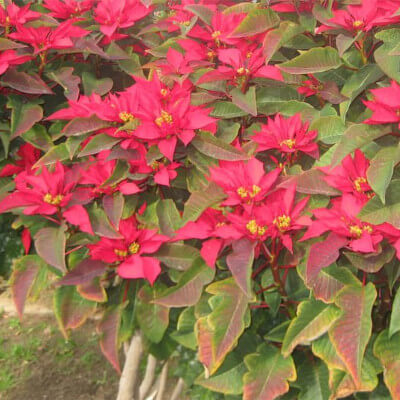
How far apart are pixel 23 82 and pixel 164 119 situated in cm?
39

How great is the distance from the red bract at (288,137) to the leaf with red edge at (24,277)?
474mm

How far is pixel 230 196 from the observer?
0.99 meters

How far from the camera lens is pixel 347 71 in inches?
48.7

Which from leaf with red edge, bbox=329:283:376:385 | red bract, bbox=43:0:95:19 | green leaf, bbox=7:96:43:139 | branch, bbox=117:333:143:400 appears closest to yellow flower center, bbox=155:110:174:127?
green leaf, bbox=7:96:43:139

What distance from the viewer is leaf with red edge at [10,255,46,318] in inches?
41.1

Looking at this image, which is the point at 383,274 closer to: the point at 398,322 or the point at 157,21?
the point at 398,322

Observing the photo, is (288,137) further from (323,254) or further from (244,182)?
(323,254)

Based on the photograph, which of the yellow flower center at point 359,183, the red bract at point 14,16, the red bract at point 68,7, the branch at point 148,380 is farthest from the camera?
the branch at point 148,380

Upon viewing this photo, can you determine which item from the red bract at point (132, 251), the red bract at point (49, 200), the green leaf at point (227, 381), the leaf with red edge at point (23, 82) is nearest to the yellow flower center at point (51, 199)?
the red bract at point (49, 200)

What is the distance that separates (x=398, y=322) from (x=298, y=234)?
8.7 inches

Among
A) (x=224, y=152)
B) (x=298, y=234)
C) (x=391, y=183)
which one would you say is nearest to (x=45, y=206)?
(x=224, y=152)

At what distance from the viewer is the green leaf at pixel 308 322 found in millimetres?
932

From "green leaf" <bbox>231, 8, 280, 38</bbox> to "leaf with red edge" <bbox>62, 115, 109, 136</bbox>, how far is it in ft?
1.19

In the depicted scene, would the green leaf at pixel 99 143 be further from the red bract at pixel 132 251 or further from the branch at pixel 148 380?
the branch at pixel 148 380
